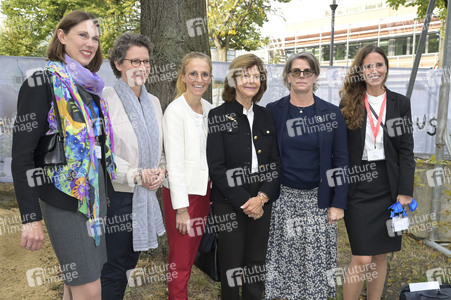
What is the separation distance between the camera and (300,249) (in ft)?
10.5

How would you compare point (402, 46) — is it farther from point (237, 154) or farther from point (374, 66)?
point (237, 154)

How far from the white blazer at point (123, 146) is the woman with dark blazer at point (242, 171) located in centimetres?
60

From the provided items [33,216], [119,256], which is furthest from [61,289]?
[33,216]

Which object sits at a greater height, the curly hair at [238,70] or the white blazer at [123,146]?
the curly hair at [238,70]

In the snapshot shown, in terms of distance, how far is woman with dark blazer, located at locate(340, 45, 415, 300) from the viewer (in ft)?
10.3

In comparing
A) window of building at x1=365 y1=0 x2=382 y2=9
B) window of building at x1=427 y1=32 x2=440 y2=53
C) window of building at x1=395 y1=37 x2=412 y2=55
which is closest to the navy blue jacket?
window of building at x1=427 y1=32 x2=440 y2=53

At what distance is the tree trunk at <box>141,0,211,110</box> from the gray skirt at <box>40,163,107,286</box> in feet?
7.03

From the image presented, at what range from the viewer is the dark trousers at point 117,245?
8.64 ft

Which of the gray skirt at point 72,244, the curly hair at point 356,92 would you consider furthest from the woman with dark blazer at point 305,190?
the gray skirt at point 72,244

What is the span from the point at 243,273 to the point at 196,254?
0.44 m

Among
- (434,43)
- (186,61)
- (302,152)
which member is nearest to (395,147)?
(302,152)

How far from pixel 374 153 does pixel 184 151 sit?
62.8 inches

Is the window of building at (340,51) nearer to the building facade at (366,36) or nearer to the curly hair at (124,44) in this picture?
the building facade at (366,36)

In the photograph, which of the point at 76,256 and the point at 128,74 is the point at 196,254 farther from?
the point at 128,74
